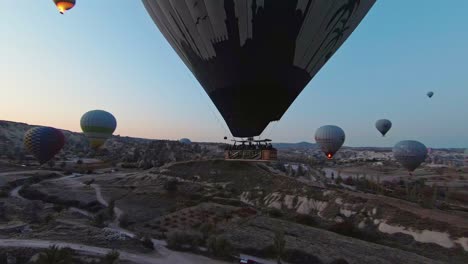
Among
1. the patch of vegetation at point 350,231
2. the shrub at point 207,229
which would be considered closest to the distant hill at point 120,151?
the shrub at point 207,229

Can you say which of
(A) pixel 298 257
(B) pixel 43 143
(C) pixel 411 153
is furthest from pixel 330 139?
(B) pixel 43 143

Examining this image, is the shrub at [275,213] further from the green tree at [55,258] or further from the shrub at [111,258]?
the green tree at [55,258]

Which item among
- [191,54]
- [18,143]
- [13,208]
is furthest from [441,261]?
[18,143]

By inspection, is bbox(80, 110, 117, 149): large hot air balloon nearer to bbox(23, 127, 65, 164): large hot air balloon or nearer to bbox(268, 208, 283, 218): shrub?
bbox(23, 127, 65, 164): large hot air balloon

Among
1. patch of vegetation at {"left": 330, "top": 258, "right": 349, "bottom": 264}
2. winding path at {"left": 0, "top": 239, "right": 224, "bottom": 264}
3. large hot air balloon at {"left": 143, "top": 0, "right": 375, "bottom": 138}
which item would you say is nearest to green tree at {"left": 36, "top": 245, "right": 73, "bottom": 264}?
winding path at {"left": 0, "top": 239, "right": 224, "bottom": 264}

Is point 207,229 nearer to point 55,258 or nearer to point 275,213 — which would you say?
point 275,213

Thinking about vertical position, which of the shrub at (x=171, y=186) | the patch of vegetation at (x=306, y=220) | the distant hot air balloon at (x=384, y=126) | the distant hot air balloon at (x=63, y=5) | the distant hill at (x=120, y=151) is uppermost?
the distant hot air balloon at (x=63, y=5)
